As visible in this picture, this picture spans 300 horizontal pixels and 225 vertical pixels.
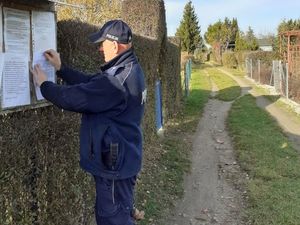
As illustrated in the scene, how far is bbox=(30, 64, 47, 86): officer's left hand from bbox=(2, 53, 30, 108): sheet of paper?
0.07 meters

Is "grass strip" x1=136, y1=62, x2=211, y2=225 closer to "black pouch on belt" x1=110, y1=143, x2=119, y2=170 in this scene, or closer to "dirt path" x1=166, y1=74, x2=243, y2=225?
"dirt path" x1=166, y1=74, x2=243, y2=225

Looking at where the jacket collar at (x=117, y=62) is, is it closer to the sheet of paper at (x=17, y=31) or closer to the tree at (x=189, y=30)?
the sheet of paper at (x=17, y=31)

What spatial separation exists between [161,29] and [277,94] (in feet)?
48.4

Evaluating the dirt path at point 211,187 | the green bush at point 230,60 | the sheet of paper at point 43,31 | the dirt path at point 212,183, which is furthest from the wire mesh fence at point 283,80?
the green bush at point 230,60

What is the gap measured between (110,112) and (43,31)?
3.39ft

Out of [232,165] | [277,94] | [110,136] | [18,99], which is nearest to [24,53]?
[18,99]

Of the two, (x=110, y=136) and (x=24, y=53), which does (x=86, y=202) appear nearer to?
(x=110, y=136)

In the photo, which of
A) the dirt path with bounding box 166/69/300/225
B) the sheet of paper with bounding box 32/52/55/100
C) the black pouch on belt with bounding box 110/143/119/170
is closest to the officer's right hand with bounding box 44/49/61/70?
the sheet of paper with bounding box 32/52/55/100

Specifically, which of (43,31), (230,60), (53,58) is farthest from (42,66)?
(230,60)

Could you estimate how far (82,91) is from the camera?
3.70 meters

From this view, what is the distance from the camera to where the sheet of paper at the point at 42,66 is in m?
4.14

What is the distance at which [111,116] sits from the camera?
3893mm

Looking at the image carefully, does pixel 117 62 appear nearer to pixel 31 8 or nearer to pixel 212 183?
pixel 31 8

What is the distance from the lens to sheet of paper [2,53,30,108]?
12.4ft
